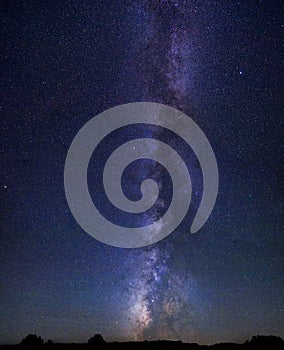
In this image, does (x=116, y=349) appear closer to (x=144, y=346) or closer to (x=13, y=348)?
(x=144, y=346)

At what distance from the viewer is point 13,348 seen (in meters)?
22.6

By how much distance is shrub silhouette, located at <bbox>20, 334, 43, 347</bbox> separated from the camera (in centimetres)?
2378

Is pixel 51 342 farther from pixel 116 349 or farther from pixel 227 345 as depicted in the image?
pixel 227 345

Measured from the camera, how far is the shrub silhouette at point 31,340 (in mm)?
23781

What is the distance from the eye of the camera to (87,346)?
945 inches

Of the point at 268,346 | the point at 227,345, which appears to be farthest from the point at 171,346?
the point at 268,346

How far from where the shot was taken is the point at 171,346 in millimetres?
24062

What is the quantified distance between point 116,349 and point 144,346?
4.45 feet

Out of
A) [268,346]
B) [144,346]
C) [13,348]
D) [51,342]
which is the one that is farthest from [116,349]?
[268,346]

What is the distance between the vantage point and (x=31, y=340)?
79.6 feet

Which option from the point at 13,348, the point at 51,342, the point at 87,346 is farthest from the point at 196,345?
the point at 13,348

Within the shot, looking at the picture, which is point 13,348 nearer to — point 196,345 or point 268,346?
point 196,345

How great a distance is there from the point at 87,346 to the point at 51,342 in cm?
171

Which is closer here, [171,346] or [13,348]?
[13,348]
